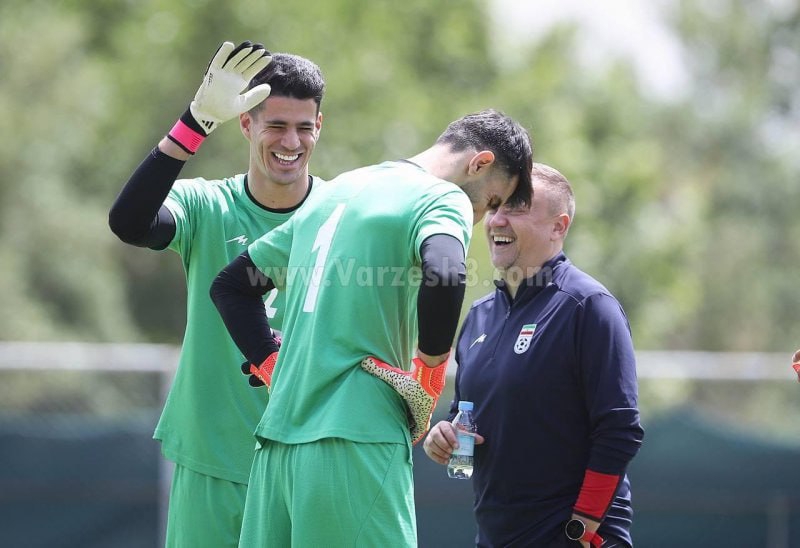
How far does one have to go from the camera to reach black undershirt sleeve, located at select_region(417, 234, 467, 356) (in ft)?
11.0

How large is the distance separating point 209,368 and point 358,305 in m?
1.25

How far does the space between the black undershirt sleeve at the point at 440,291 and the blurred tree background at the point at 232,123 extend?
11684 millimetres

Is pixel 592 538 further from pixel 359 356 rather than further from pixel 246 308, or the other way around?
pixel 246 308

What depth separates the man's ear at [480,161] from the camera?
3.87 meters

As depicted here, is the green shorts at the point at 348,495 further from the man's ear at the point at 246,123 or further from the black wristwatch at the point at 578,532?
the man's ear at the point at 246,123

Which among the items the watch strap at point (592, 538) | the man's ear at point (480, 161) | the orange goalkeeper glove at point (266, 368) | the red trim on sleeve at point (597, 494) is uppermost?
the man's ear at point (480, 161)

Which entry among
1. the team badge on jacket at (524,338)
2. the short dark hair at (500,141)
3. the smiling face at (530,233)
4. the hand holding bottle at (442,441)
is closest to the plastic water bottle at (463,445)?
the hand holding bottle at (442,441)

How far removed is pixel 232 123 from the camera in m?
19.3

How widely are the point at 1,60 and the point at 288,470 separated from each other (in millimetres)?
21245

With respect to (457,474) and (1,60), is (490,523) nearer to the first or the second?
(457,474)

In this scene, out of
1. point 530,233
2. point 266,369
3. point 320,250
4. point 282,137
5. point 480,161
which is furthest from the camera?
point 530,233

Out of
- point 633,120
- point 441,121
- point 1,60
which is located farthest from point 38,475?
point 633,120

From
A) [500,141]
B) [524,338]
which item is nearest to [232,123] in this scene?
[524,338]

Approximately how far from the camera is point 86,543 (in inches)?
369
